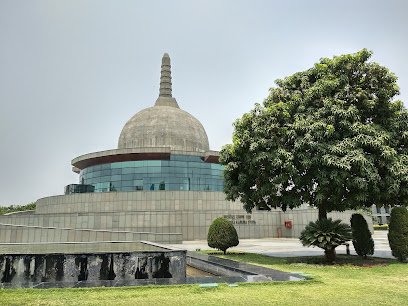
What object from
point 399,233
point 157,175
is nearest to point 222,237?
point 399,233

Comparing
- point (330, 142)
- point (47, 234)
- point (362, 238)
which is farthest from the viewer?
point (47, 234)

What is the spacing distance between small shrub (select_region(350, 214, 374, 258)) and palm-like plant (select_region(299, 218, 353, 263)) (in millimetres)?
1935

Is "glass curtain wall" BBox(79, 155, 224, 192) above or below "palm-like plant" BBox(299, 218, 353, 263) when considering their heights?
above

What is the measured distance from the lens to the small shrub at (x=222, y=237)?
17672 millimetres

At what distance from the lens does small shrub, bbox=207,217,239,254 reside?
17672mm

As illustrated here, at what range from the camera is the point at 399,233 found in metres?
14.0

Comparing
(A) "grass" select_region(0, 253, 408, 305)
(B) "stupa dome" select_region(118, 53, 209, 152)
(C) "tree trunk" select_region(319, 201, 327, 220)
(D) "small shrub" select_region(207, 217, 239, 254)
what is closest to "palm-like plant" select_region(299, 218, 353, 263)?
(C) "tree trunk" select_region(319, 201, 327, 220)

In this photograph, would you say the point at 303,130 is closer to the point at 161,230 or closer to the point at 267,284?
the point at 267,284

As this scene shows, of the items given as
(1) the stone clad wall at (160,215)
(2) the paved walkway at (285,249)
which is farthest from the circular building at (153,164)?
(2) the paved walkway at (285,249)

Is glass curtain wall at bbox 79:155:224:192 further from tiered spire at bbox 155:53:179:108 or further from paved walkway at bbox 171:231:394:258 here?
tiered spire at bbox 155:53:179:108

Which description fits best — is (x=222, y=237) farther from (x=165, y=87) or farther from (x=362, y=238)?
(x=165, y=87)

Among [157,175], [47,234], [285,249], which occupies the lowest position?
[285,249]

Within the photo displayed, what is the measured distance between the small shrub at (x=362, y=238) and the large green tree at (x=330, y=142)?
1.10 metres

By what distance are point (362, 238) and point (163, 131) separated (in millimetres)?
31076
